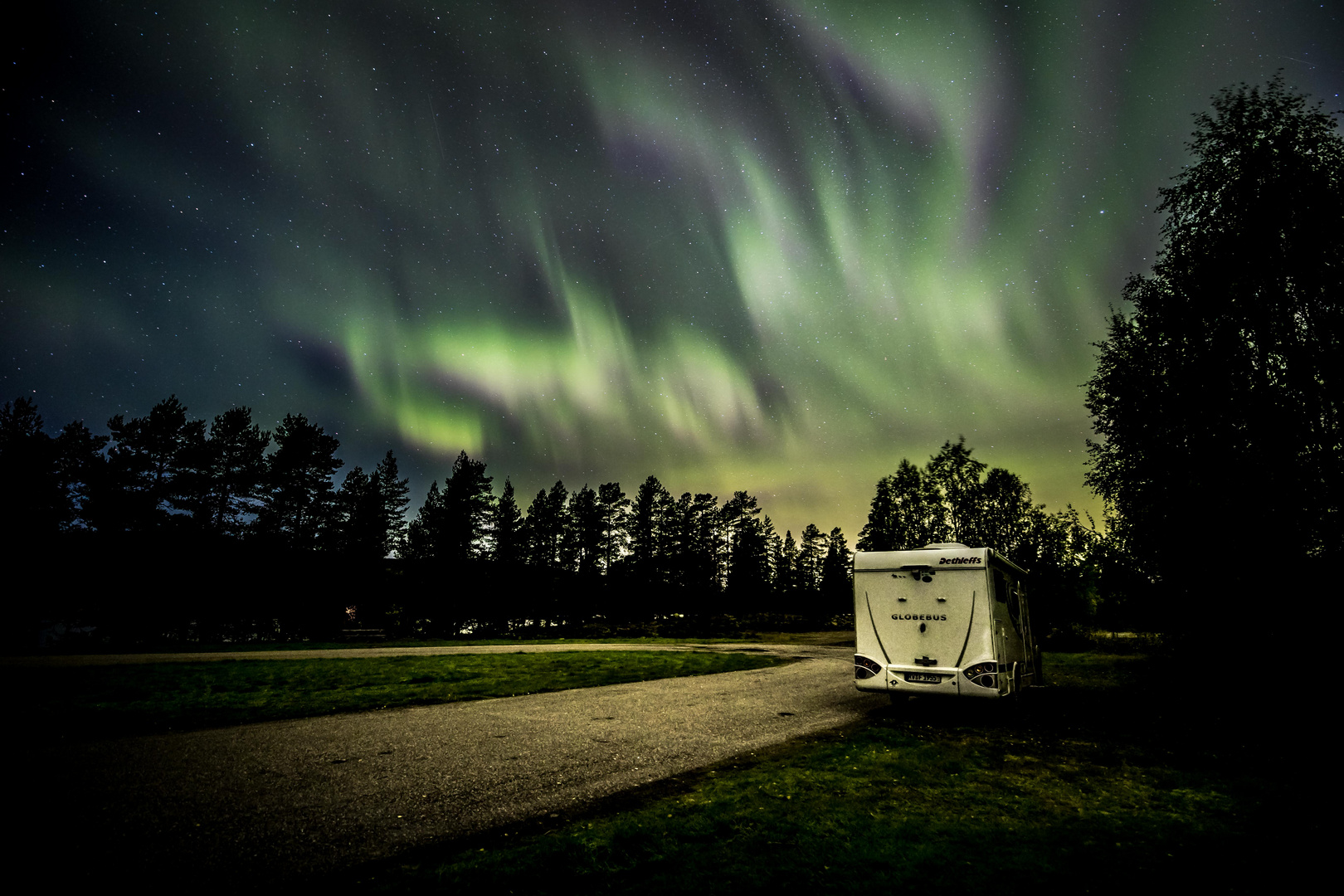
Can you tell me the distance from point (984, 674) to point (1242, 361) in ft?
38.5

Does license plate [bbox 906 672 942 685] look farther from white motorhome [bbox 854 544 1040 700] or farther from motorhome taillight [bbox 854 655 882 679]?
motorhome taillight [bbox 854 655 882 679]

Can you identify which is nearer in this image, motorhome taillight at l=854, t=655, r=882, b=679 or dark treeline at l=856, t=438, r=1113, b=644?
motorhome taillight at l=854, t=655, r=882, b=679

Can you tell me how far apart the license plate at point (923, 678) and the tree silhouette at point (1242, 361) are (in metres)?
8.00

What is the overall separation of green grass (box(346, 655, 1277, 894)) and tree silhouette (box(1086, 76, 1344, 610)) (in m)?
6.74

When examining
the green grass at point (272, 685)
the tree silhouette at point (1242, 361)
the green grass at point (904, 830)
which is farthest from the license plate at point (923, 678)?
the green grass at point (272, 685)

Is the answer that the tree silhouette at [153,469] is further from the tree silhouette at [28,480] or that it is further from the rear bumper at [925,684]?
the rear bumper at [925,684]

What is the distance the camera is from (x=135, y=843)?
514 cm

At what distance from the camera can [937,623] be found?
38.5ft

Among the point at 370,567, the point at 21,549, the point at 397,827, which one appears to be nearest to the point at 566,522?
the point at 370,567

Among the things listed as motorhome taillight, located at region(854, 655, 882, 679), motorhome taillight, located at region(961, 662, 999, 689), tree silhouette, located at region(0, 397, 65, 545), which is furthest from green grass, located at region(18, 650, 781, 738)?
tree silhouette, located at region(0, 397, 65, 545)

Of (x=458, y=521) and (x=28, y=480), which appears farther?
(x=458, y=521)

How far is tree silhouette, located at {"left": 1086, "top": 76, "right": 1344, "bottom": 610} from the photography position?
1310 centimetres

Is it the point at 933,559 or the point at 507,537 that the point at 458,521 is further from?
the point at 933,559

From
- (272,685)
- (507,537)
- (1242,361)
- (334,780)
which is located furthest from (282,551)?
(1242,361)
